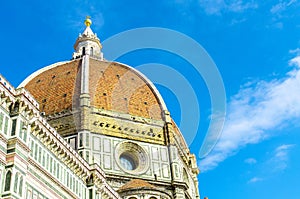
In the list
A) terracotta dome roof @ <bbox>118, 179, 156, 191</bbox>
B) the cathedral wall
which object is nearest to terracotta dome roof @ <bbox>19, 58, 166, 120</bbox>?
the cathedral wall

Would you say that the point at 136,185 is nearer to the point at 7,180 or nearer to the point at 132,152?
the point at 132,152

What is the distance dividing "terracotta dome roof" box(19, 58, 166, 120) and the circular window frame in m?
4.58

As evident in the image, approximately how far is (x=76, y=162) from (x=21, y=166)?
6663 mm

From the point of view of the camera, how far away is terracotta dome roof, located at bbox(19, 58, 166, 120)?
47750 mm

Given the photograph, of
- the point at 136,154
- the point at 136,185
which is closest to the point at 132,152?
the point at 136,154

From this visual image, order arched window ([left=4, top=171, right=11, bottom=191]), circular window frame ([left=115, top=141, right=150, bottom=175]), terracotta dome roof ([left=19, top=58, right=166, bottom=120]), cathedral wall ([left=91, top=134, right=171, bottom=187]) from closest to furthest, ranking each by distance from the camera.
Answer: arched window ([left=4, top=171, right=11, bottom=191])
cathedral wall ([left=91, top=134, right=171, bottom=187])
circular window frame ([left=115, top=141, right=150, bottom=175])
terracotta dome roof ([left=19, top=58, right=166, bottom=120])

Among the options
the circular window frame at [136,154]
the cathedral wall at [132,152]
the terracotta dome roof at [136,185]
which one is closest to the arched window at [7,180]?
the terracotta dome roof at [136,185]

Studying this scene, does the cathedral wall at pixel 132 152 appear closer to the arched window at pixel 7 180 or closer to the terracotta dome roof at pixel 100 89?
the terracotta dome roof at pixel 100 89

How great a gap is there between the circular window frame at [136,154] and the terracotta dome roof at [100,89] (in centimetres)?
458

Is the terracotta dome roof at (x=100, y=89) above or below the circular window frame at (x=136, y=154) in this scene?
above

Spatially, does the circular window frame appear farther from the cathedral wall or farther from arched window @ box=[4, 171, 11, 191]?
arched window @ box=[4, 171, 11, 191]

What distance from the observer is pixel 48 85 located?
167 ft

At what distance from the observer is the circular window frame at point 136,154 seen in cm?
4356

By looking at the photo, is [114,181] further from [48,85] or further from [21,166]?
[21,166]
